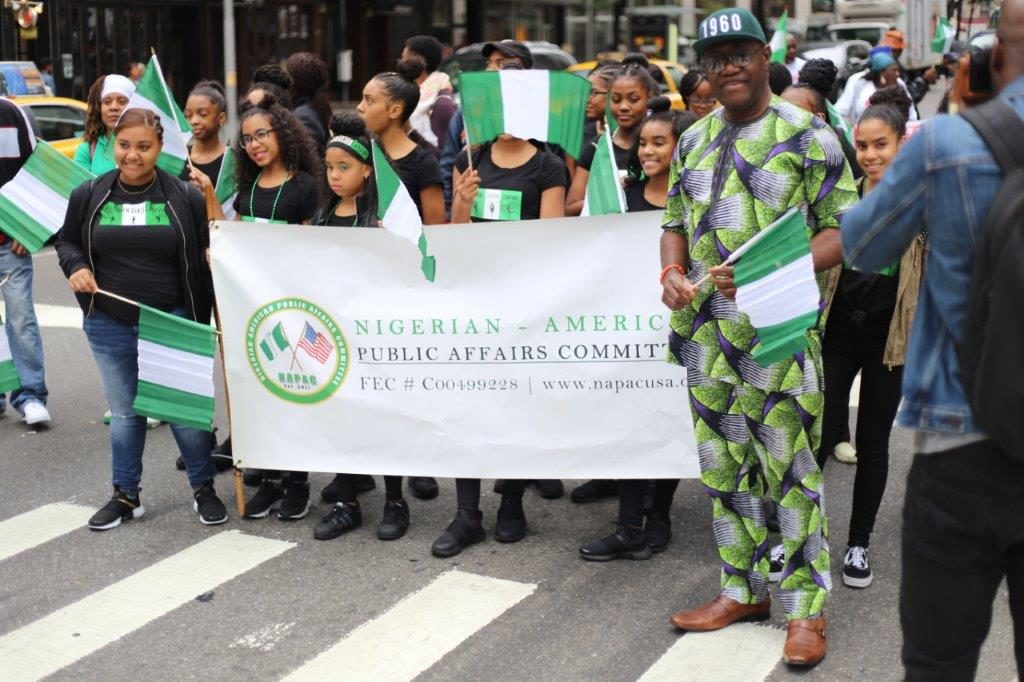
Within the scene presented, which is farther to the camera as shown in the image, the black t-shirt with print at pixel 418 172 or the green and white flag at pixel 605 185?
the black t-shirt with print at pixel 418 172

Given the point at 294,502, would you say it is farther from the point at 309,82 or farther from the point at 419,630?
the point at 309,82

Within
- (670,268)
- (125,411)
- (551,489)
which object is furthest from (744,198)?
(125,411)

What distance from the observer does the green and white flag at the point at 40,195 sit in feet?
20.6

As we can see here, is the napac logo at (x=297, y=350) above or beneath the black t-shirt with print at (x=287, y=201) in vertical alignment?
beneath

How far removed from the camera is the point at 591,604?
4848 mm

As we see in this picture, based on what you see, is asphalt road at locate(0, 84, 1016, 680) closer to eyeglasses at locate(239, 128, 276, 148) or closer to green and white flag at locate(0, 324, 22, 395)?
green and white flag at locate(0, 324, 22, 395)

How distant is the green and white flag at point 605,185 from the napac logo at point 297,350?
46.6 inches

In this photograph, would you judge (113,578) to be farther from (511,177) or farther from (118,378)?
(511,177)

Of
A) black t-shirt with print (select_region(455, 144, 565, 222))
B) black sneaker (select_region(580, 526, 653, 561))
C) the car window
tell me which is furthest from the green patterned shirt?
the car window

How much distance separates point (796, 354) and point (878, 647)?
1.09 metres

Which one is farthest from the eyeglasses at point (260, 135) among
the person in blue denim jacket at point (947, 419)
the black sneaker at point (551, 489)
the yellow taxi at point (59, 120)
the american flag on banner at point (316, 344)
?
the yellow taxi at point (59, 120)

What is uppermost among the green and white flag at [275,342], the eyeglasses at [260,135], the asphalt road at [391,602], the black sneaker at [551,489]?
the eyeglasses at [260,135]

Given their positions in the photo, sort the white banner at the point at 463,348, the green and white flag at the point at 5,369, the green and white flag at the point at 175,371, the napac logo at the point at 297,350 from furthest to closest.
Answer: the green and white flag at the point at 5,369 < the green and white flag at the point at 175,371 < the napac logo at the point at 297,350 < the white banner at the point at 463,348

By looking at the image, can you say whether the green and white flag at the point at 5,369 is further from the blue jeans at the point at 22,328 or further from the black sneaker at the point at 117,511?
the blue jeans at the point at 22,328
